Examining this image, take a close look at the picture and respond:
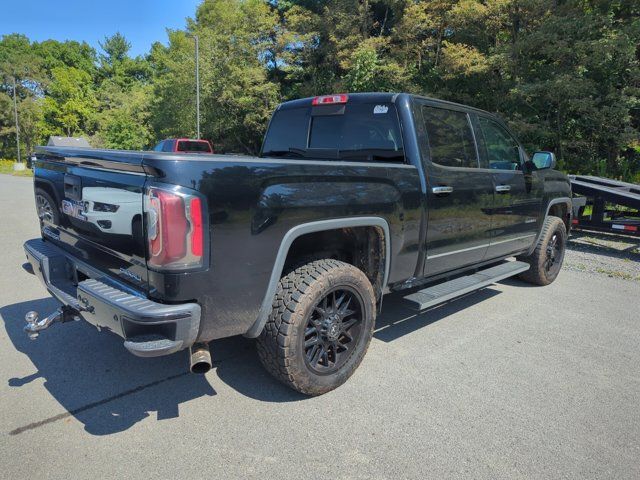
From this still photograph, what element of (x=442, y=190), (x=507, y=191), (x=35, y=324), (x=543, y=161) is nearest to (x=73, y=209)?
(x=35, y=324)

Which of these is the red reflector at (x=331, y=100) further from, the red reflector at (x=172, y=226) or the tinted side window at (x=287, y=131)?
the red reflector at (x=172, y=226)

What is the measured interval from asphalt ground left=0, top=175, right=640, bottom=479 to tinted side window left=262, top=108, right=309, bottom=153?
195cm

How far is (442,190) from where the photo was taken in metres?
3.70

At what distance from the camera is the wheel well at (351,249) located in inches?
124

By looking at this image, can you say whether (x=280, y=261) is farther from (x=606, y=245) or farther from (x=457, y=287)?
(x=606, y=245)

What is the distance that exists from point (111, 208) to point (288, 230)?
3.32 ft

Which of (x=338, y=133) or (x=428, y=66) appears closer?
(x=338, y=133)

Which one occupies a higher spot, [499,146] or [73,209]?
[499,146]

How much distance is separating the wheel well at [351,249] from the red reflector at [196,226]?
92 centimetres

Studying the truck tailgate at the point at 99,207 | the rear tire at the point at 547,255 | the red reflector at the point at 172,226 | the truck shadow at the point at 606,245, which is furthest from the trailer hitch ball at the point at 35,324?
the truck shadow at the point at 606,245

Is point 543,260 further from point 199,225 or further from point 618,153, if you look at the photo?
point 618,153

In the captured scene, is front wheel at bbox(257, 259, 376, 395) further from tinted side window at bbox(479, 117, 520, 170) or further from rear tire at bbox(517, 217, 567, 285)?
rear tire at bbox(517, 217, 567, 285)

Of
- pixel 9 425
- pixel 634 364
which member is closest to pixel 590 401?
pixel 634 364

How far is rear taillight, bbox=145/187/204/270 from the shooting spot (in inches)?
87.0
